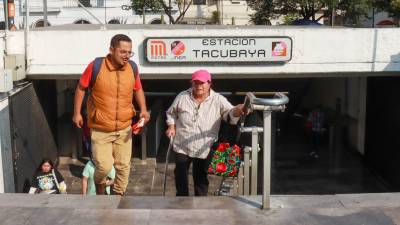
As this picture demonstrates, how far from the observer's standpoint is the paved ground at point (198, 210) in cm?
416

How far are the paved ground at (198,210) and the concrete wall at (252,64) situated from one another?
5.36 meters

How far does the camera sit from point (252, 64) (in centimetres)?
1001

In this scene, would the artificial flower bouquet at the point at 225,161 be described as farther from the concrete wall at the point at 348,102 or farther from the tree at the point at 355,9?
the tree at the point at 355,9

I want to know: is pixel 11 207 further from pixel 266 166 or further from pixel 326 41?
pixel 326 41

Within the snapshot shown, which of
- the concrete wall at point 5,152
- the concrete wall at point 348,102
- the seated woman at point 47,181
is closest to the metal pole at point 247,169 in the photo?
the seated woman at point 47,181

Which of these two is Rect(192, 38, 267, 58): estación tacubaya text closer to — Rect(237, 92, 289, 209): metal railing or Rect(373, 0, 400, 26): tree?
Rect(237, 92, 289, 209): metal railing

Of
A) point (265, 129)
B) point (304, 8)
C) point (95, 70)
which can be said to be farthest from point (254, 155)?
point (304, 8)

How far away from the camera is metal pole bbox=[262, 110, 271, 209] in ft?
13.4

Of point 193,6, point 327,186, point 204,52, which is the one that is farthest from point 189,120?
point 193,6

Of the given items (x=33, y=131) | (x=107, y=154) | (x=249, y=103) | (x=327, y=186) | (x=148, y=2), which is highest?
(x=148, y=2)

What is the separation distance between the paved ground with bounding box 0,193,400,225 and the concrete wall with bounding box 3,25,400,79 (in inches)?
211

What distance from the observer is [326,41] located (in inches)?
393

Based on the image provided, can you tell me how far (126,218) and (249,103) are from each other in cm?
131

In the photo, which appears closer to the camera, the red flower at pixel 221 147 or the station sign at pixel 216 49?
the red flower at pixel 221 147
